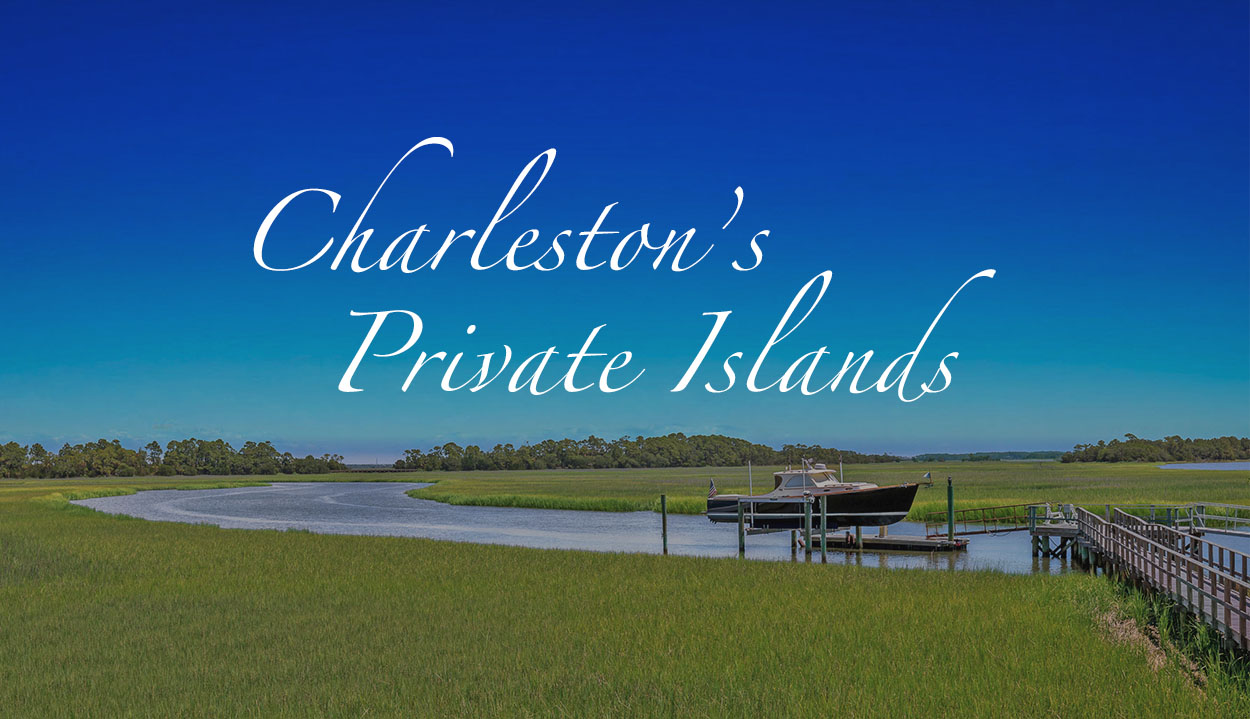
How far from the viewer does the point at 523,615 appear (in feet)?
63.8

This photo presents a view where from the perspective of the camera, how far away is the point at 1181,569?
61.7 feet

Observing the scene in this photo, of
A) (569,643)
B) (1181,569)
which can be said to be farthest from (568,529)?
(1181,569)

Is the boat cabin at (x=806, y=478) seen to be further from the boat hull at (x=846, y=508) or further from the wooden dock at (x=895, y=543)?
the wooden dock at (x=895, y=543)

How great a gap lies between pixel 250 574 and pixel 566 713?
18197 millimetres

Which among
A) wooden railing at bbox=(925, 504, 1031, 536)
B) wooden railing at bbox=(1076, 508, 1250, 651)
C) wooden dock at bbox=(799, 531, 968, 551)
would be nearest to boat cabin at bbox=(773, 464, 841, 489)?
wooden dock at bbox=(799, 531, 968, 551)

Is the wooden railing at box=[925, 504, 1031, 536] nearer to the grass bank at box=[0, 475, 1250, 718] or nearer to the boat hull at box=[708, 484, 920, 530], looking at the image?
the boat hull at box=[708, 484, 920, 530]

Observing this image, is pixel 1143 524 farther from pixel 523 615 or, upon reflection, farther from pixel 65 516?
pixel 65 516

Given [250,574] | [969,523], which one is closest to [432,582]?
[250,574]

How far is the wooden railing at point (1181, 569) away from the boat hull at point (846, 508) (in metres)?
7.41

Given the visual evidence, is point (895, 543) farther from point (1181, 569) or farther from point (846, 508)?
point (1181, 569)

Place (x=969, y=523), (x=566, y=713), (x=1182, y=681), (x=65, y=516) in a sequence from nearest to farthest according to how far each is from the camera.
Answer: (x=566, y=713) → (x=1182, y=681) → (x=969, y=523) → (x=65, y=516)

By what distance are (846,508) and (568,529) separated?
16.7 metres

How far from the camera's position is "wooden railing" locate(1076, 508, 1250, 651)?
46.1 feet

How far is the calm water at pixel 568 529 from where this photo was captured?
3472 centimetres
